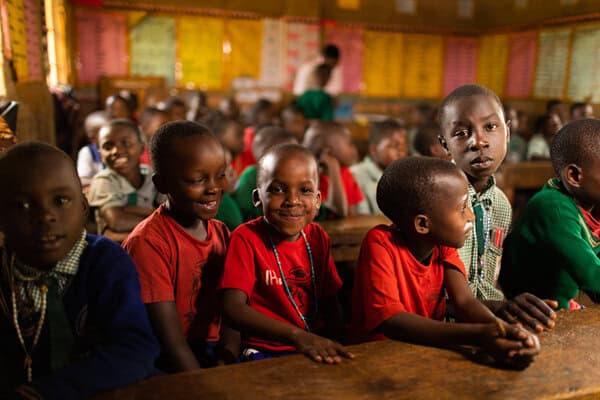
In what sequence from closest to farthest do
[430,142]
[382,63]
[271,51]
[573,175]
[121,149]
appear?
[573,175] → [121,149] → [430,142] → [271,51] → [382,63]

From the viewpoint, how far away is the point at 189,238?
170cm

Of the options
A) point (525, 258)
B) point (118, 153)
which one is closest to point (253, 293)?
point (525, 258)

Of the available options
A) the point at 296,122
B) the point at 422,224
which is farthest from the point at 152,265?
the point at 296,122

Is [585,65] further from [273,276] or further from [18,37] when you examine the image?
[273,276]

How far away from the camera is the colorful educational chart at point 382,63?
916 centimetres

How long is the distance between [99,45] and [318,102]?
3.62m

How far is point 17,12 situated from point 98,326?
3.18 m

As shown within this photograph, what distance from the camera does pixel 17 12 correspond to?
3.61 meters

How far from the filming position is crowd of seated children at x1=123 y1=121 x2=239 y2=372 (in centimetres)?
163

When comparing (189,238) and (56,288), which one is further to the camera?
(189,238)

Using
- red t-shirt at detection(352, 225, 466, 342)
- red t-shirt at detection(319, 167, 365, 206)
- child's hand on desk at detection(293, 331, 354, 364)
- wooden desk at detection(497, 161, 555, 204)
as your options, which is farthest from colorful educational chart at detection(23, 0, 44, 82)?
wooden desk at detection(497, 161, 555, 204)

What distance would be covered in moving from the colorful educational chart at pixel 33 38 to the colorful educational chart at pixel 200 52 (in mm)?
3763

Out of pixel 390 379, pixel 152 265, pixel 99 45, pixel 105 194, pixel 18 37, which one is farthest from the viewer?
pixel 99 45

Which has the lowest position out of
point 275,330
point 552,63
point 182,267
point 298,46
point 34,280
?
point 275,330
